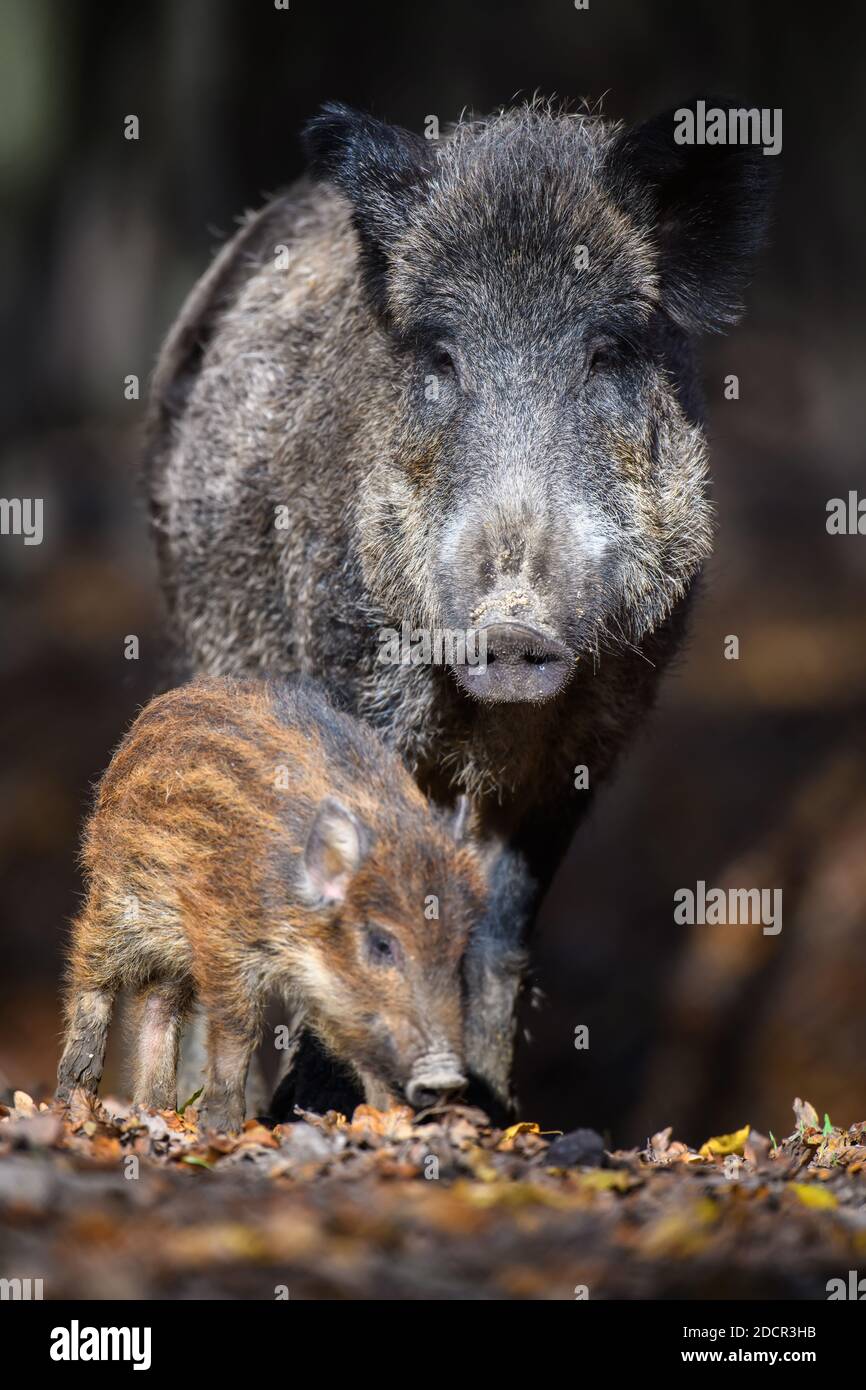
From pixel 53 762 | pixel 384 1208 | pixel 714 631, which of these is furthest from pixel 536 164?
pixel 714 631

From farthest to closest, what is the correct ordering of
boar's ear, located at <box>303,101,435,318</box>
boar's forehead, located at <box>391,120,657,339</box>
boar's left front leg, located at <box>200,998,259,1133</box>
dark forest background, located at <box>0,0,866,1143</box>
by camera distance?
dark forest background, located at <box>0,0,866,1143</box>, boar's ear, located at <box>303,101,435,318</box>, boar's forehead, located at <box>391,120,657,339</box>, boar's left front leg, located at <box>200,998,259,1133</box>

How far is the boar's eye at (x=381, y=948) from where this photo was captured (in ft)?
13.9

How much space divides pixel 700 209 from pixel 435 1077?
315 centimetres

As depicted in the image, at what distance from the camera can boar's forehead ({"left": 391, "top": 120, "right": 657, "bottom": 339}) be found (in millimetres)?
5355

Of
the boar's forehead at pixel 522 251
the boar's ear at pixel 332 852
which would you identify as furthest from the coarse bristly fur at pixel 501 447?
Result: the boar's ear at pixel 332 852

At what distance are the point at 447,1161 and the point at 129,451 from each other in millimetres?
12728

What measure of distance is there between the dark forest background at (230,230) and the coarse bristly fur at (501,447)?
21.2ft

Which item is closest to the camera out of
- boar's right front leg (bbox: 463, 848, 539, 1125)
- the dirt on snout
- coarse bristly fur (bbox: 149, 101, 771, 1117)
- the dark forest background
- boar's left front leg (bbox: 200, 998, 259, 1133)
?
the dirt on snout

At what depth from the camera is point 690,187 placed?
5727 mm

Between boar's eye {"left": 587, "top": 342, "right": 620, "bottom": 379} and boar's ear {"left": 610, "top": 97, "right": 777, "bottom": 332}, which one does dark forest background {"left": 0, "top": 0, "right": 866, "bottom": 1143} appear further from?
boar's eye {"left": 587, "top": 342, "right": 620, "bottom": 379}

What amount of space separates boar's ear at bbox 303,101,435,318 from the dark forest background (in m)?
7.45

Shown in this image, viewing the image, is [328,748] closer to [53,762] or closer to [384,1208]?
[384,1208]

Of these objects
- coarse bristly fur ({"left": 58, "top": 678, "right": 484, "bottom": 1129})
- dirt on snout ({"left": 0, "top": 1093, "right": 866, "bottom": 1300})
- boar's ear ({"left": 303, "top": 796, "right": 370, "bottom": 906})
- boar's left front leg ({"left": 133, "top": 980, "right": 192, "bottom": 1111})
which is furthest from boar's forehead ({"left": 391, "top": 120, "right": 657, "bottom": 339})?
dirt on snout ({"left": 0, "top": 1093, "right": 866, "bottom": 1300})

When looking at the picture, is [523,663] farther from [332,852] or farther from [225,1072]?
[225,1072]
